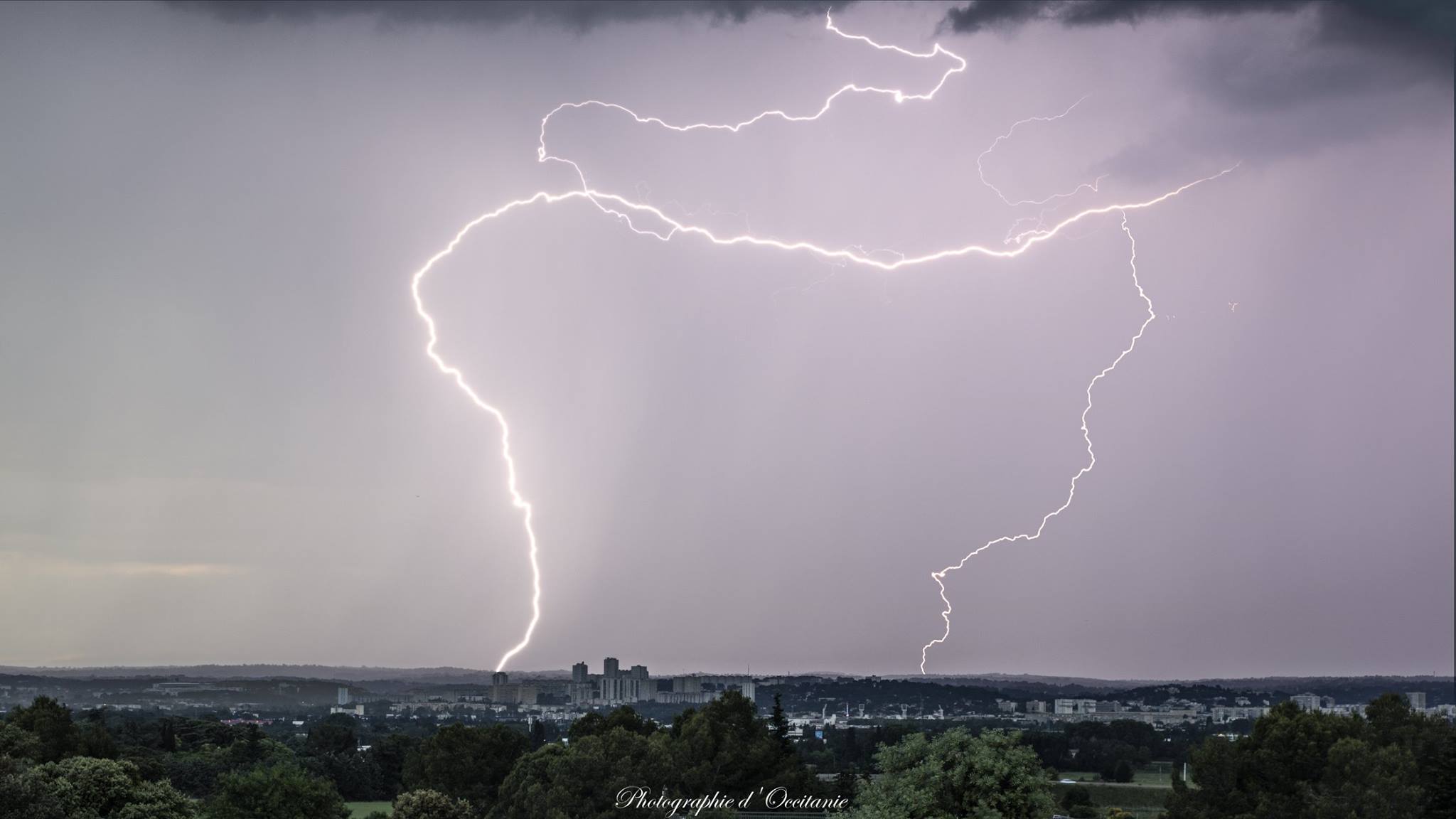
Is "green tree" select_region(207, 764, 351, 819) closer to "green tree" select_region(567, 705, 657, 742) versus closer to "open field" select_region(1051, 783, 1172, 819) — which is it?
"green tree" select_region(567, 705, 657, 742)

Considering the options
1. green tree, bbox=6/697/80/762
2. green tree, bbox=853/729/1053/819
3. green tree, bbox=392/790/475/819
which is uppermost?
green tree, bbox=853/729/1053/819

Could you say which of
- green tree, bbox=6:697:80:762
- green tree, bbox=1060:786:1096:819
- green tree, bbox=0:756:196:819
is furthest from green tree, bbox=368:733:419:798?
green tree, bbox=1060:786:1096:819

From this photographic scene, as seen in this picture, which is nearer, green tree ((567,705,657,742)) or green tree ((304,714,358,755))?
green tree ((567,705,657,742))

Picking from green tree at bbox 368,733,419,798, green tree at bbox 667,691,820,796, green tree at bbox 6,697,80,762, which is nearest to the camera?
green tree at bbox 667,691,820,796

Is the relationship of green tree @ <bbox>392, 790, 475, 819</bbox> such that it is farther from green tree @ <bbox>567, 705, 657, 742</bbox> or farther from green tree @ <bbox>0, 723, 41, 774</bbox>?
green tree @ <bbox>0, 723, 41, 774</bbox>

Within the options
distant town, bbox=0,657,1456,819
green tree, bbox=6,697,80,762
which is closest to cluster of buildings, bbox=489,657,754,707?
distant town, bbox=0,657,1456,819

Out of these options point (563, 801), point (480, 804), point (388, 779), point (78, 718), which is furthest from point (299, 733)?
point (563, 801)

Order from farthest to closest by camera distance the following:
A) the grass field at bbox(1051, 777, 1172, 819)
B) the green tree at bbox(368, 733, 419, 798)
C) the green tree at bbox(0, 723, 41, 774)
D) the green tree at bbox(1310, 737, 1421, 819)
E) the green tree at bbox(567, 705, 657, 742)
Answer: the green tree at bbox(368, 733, 419, 798), the grass field at bbox(1051, 777, 1172, 819), the green tree at bbox(567, 705, 657, 742), the green tree at bbox(0, 723, 41, 774), the green tree at bbox(1310, 737, 1421, 819)

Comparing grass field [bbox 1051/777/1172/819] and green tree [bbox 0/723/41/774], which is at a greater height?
green tree [bbox 0/723/41/774]

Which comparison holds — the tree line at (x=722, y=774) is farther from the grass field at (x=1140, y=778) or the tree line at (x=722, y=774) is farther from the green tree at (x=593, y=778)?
the grass field at (x=1140, y=778)
